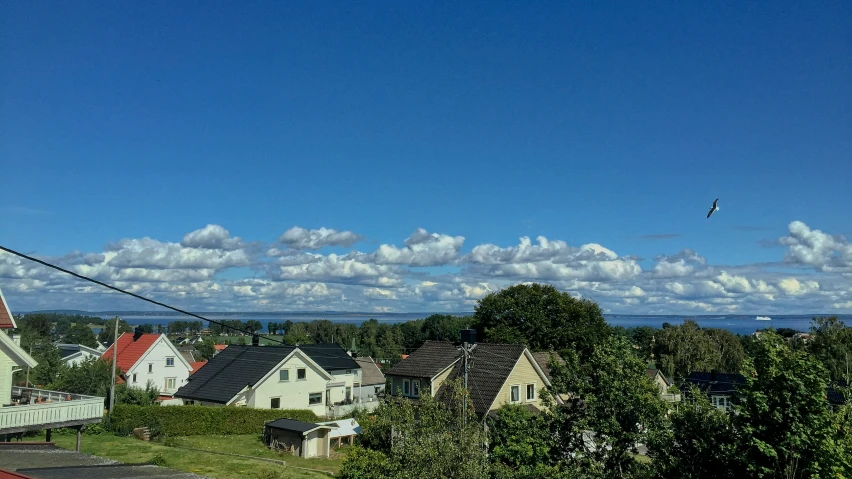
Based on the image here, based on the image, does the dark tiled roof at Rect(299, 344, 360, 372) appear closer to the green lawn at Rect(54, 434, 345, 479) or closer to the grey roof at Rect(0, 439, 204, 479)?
the green lawn at Rect(54, 434, 345, 479)

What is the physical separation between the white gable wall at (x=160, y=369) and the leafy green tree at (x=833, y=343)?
246ft

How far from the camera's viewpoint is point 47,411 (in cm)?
2531

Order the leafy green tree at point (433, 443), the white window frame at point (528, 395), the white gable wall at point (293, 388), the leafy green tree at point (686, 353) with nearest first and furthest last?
the leafy green tree at point (433, 443) → the white window frame at point (528, 395) → the white gable wall at point (293, 388) → the leafy green tree at point (686, 353)

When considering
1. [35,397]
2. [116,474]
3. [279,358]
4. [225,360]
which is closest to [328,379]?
[279,358]

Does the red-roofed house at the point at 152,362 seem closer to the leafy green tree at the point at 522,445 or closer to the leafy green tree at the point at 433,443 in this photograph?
the leafy green tree at the point at 433,443

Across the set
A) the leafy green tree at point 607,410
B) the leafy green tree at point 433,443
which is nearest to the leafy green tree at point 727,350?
the leafy green tree at point 607,410

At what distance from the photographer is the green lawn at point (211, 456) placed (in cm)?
2805

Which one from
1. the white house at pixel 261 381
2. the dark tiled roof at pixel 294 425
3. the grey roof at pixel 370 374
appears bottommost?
the grey roof at pixel 370 374

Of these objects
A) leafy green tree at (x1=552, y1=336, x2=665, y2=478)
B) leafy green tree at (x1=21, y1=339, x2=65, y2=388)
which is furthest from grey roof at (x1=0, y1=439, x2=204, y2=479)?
leafy green tree at (x1=21, y1=339, x2=65, y2=388)

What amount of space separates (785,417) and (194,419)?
132 ft

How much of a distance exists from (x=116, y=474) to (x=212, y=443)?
2000 centimetres

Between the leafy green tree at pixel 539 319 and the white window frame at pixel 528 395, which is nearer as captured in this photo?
the white window frame at pixel 528 395

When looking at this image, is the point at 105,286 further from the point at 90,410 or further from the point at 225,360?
the point at 225,360

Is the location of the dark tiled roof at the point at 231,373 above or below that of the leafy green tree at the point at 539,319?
below
